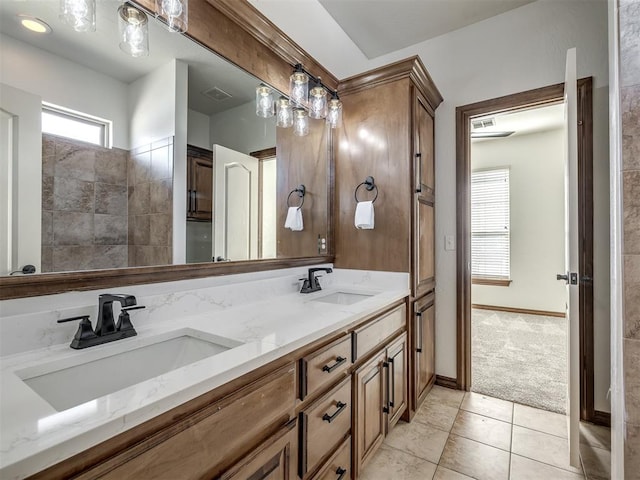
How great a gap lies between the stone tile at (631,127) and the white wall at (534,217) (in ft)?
11.9

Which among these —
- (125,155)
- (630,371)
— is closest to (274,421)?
(125,155)

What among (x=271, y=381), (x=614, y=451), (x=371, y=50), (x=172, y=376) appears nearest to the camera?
(x=172, y=376)

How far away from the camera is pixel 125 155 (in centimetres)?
114

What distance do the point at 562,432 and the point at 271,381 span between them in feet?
6.55

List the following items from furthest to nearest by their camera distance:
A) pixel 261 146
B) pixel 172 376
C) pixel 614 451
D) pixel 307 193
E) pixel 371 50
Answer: pixel 371 50 < pixel 307 193 < pixel 261 146 < pixel 614 451 < pixel 172 376

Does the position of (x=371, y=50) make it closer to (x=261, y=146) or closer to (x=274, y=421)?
(x=261, y=146)

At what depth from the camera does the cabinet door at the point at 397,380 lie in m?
1.67

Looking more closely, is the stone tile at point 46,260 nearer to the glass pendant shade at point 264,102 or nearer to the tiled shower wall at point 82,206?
the tiled shower wall at point 82,206

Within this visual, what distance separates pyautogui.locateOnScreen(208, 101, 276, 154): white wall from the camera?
5.03ft

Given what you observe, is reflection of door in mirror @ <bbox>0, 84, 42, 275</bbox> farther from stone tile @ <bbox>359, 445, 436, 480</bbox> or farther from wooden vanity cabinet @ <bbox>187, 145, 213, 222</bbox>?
stone tile @ <bbox>359, 445, 436, 480</bbox>

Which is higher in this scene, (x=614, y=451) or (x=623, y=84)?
(x=623, y=84)

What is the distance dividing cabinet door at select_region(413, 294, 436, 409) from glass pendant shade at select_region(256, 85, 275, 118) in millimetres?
1470

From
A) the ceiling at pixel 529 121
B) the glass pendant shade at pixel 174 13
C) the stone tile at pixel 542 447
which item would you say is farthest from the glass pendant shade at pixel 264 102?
the ceiling at pixel 529 121

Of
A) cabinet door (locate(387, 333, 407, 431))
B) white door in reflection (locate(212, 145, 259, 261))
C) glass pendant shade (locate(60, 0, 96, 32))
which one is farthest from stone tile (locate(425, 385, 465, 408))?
glass pendant shade (locate(60, 0, 96, 32))
